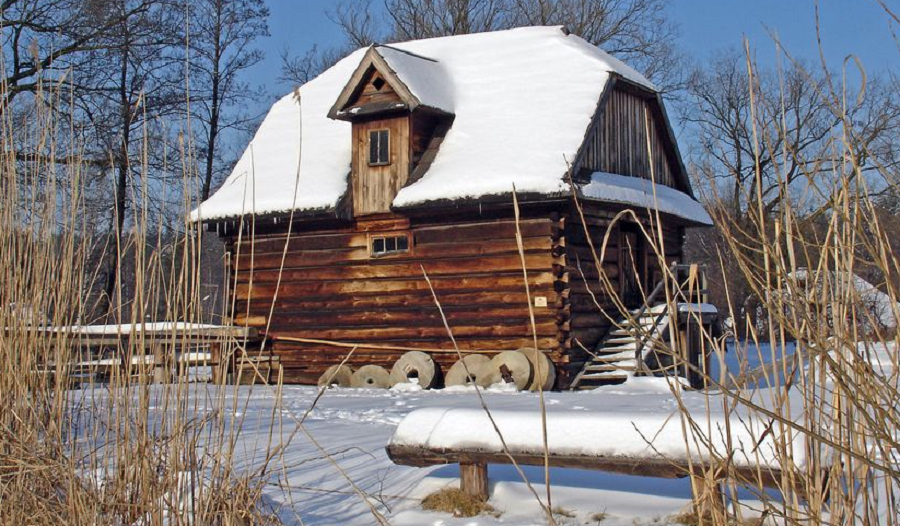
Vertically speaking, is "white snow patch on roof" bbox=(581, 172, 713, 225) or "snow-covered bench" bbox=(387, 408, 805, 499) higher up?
"white snow patch on roof" bbox=(581, 172, 713, 225)

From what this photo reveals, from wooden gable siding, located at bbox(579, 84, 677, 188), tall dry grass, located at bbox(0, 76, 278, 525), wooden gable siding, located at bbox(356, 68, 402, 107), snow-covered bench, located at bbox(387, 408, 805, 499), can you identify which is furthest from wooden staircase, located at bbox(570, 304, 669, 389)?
tall dry grass, located at bbox(0, 76, 278, 525)

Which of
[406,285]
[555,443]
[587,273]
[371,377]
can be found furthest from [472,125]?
[555,443]

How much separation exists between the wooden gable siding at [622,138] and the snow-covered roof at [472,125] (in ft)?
1.13

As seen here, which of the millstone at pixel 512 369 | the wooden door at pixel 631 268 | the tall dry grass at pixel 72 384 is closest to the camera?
the tall dry grass at pixel 72 384

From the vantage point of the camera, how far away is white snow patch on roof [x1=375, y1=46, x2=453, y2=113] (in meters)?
13.7

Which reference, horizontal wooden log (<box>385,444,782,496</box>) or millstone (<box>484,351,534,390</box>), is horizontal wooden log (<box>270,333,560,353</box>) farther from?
horizontal wooden log (<box>385,444,782,496</box>)

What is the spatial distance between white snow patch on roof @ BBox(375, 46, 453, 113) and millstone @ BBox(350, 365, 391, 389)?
3938mm

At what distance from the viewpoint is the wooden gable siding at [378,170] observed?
1374 centimetres

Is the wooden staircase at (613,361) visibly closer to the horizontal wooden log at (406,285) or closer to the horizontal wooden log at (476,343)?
the horizontal wooden log at (476,343)

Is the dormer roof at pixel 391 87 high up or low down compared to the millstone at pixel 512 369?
up

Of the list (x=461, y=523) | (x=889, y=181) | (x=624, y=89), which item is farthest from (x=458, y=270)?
(x=889, y=181)

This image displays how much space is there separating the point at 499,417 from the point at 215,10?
22.8m

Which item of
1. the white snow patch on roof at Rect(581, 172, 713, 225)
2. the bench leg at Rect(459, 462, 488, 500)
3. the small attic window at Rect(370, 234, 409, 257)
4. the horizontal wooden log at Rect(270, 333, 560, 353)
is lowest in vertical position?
the bench leg at Rect(459, 462, 488, 500)

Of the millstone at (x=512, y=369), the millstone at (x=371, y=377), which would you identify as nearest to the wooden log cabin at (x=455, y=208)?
the millstone at (x=371, y=377)
